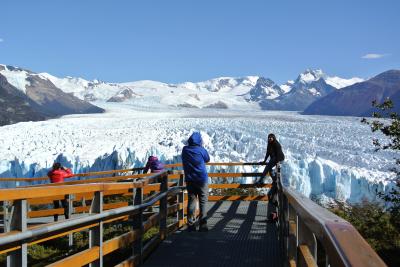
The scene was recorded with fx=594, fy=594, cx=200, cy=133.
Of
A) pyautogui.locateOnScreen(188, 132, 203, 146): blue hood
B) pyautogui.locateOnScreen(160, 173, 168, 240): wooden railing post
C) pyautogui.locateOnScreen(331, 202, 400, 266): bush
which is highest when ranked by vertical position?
pyautogui.locateOnScreen(188, 132, 203, 146): blue hood

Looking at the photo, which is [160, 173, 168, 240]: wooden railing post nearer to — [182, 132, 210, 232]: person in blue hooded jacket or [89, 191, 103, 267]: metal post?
[182, 132, 210, 232]: person in blue hooded jacket

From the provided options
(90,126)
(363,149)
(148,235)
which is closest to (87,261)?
(148,235)

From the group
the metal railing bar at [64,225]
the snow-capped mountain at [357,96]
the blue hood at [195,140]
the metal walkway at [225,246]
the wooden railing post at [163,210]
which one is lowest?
the metal walkway at [225,246]

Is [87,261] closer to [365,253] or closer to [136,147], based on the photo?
[365,253]

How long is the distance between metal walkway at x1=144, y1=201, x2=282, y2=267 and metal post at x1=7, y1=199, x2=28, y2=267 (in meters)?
2.97

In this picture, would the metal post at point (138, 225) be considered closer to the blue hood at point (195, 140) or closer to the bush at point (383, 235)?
the blue hood at point (195, 140)

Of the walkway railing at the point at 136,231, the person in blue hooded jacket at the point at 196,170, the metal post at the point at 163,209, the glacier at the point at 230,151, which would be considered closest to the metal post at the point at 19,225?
the walkway railing at the point at 136,231

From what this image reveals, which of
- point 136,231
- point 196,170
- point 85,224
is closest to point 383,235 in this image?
point 196,170

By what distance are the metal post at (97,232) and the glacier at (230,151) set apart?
18.8m

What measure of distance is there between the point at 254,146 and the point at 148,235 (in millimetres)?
21797

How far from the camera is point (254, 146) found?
30.9 m

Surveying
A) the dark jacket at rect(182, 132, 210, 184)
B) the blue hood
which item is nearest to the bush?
the dark jacket at rect(182, 132, 210, 184)

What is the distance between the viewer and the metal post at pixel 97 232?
4.82 meters

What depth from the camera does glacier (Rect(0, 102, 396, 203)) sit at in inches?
1073
